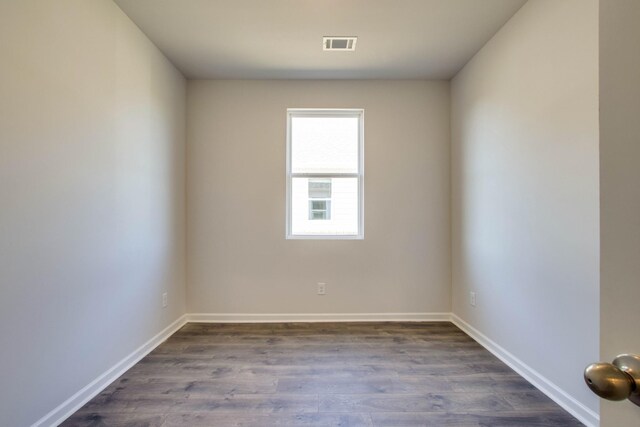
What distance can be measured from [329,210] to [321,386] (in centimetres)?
181

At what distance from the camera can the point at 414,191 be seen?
332 centimetres

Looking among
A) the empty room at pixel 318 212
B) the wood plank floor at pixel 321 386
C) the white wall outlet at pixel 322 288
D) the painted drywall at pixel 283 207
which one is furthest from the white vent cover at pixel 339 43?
the wood plank floor at pixel 321 386

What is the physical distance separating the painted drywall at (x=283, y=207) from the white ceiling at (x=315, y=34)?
9.4 inches

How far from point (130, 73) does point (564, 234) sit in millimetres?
3181

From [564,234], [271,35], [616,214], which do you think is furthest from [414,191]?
[616,214]

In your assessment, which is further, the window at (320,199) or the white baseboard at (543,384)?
the window at (320,199)

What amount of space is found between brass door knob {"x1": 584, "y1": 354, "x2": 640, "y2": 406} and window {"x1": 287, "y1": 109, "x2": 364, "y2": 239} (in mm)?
2904

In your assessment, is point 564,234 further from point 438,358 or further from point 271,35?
point 271,35

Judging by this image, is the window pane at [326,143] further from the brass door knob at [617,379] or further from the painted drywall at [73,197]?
the brass door knob at [617,379]

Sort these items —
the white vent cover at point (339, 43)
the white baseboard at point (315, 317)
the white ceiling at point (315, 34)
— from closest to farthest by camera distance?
the white ceiling at point (315, 34), the white vent cover at point (339, 43), the white baseboard at point (315, 317)

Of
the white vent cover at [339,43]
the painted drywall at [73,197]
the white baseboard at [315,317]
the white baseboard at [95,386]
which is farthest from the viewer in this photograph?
the white baseboard at [315,317]

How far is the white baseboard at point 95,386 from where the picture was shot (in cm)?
166

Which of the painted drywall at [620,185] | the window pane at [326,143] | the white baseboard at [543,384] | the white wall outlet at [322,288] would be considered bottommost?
the white baseboard at [543,384]

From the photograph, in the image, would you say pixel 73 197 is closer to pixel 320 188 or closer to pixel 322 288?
pixel 320 188
